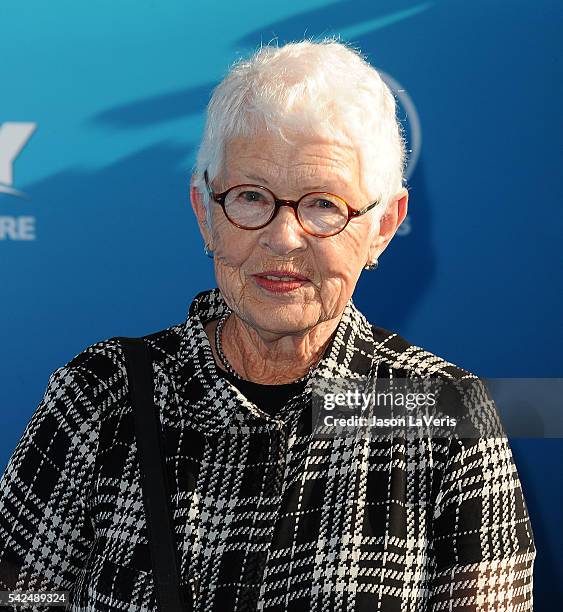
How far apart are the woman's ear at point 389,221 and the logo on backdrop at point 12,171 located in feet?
4.90

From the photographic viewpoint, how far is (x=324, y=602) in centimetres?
146

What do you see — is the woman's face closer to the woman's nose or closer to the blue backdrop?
the woman's nose

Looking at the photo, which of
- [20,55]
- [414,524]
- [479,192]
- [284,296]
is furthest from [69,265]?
[414,524]

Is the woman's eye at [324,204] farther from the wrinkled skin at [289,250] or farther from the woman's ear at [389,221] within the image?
the woman's ear at [389,221]

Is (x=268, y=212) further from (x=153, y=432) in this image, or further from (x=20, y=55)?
(x=20, y=55)

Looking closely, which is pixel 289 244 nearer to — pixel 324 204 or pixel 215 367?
pixel 324 204

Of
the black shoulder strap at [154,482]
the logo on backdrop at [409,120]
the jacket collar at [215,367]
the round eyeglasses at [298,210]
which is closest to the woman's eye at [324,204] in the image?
the round eyeglasses at [298,210]

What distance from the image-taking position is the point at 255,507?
1.53m

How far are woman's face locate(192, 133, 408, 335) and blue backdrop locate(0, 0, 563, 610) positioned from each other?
1285 mm

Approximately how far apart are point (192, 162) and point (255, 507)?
1.57 meters

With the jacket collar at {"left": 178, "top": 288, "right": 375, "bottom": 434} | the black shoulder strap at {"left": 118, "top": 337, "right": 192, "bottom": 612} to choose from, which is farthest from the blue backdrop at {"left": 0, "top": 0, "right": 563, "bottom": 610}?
the black shoulder strap at {"left": 118, "top": 337, "right": 192, "bottom": 612}

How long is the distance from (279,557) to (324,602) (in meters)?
0.10

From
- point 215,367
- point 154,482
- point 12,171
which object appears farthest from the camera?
point 12,171

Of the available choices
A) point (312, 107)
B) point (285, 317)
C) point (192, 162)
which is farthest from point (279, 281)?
point (192, 162)
